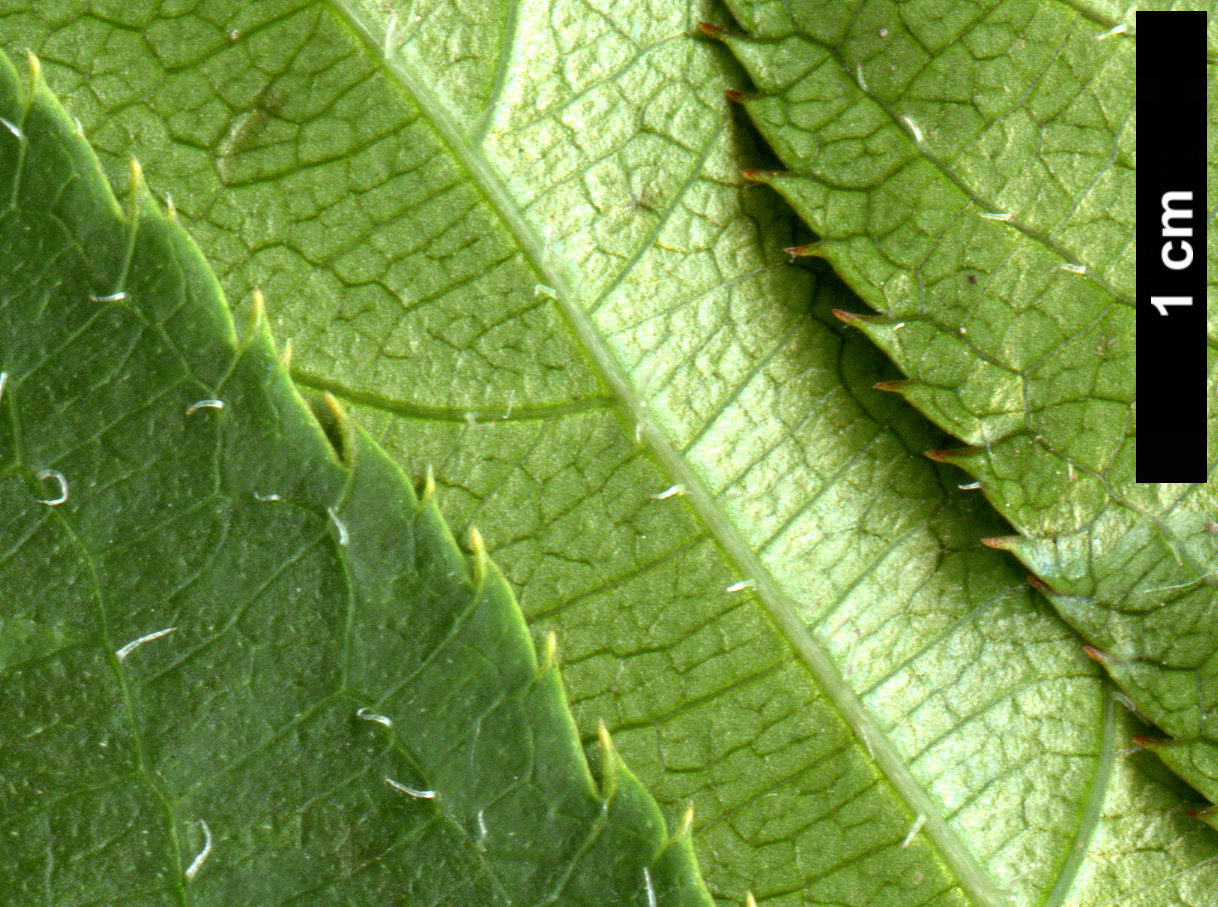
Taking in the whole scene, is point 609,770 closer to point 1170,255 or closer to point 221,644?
point 221,644

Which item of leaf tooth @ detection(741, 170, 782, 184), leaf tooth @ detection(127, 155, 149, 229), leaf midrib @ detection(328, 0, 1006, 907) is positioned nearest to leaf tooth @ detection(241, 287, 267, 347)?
leaf tooth @ detection(127, 155, 149, 229)

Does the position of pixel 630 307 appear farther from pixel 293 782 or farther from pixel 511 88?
pixel 293 782

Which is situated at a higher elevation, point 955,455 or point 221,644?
point 955,455

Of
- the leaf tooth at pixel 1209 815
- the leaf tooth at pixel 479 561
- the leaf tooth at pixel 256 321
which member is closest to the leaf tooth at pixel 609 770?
the leaf tooth at pixel 479 561

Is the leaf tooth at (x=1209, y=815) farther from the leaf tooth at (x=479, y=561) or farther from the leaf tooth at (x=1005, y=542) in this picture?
the leaf tooth at (x=479, y=561)

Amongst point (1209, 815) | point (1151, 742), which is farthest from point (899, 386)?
point (1209, 815)

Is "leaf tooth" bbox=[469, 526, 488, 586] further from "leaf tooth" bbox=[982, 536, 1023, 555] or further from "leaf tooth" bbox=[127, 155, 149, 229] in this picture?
"leaf tooth" bbox=[982, 536, 1023, 555]

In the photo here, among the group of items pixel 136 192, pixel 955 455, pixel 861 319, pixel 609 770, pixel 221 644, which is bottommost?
pixel 609 770
